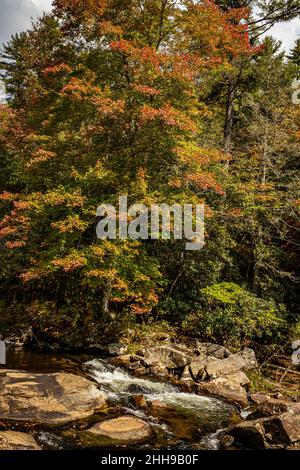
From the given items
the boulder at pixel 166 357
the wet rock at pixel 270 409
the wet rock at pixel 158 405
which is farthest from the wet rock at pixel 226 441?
the boulder at pixel 166 357

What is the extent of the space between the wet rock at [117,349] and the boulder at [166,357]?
671 millimetres

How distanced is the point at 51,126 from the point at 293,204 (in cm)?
927

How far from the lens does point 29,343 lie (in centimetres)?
1091

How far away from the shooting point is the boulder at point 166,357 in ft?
32.9

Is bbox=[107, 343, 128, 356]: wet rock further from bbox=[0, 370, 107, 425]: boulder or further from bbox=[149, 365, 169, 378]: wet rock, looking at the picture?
bbox=[0, 370, 107, 425]: boulder

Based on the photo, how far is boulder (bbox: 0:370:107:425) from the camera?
243 inches

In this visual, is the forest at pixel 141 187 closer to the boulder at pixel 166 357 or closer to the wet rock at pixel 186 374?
the boulder at pixel 166 357

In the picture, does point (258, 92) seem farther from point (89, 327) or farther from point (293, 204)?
point (89, 327)

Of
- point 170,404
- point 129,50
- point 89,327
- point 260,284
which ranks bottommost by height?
point 170,404

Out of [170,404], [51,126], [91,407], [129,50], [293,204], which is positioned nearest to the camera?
[91,407]

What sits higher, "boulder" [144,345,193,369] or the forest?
the forest

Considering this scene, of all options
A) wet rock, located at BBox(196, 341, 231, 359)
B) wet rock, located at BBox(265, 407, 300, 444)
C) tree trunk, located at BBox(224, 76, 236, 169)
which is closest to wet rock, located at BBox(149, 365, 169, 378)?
wet rock, located at BBox(196, 341, 231, 359)

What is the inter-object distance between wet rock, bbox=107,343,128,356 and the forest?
440mm

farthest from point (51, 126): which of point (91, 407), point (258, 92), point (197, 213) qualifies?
point (258, 92)
